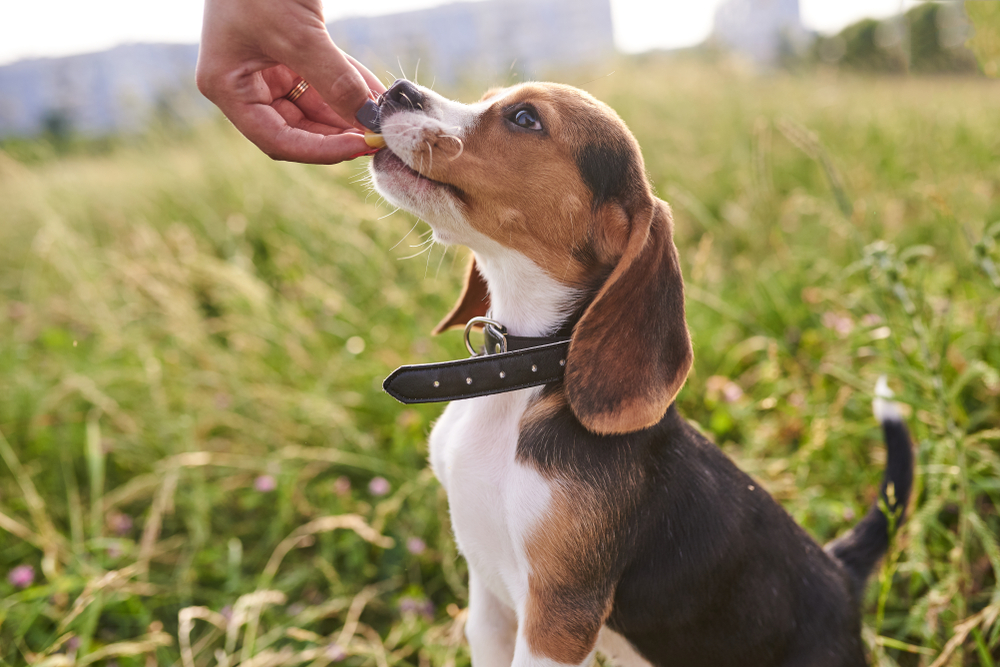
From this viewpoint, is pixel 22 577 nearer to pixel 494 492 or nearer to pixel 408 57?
pixel 494 492

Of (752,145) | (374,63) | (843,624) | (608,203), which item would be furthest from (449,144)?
(752,145)

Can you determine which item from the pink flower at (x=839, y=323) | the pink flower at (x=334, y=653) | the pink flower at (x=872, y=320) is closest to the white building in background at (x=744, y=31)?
the pink flower at (x=839, y=323)

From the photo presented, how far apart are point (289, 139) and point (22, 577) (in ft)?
7.09

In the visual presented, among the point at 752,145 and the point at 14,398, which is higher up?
the point at 752,145

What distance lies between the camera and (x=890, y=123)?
21.6 feet

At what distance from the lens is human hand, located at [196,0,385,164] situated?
1.58 meters

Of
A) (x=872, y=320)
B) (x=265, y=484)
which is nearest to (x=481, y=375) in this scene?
(x=265, y=484)

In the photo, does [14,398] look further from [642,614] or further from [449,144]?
[642,614]

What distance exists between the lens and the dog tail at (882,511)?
2.02 meters

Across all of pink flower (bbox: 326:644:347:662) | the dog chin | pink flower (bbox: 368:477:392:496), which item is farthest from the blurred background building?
pink flower (bbox: 326:644:347:662)

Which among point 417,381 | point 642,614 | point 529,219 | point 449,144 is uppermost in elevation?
point 449,144

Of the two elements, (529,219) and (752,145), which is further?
(752,145)

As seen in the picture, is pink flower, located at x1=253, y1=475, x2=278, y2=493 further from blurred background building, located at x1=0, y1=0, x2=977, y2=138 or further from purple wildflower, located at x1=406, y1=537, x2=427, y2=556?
blurred background building, located at x1=0, y1=0, x2=977, y2=138

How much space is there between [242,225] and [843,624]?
4750 mm
